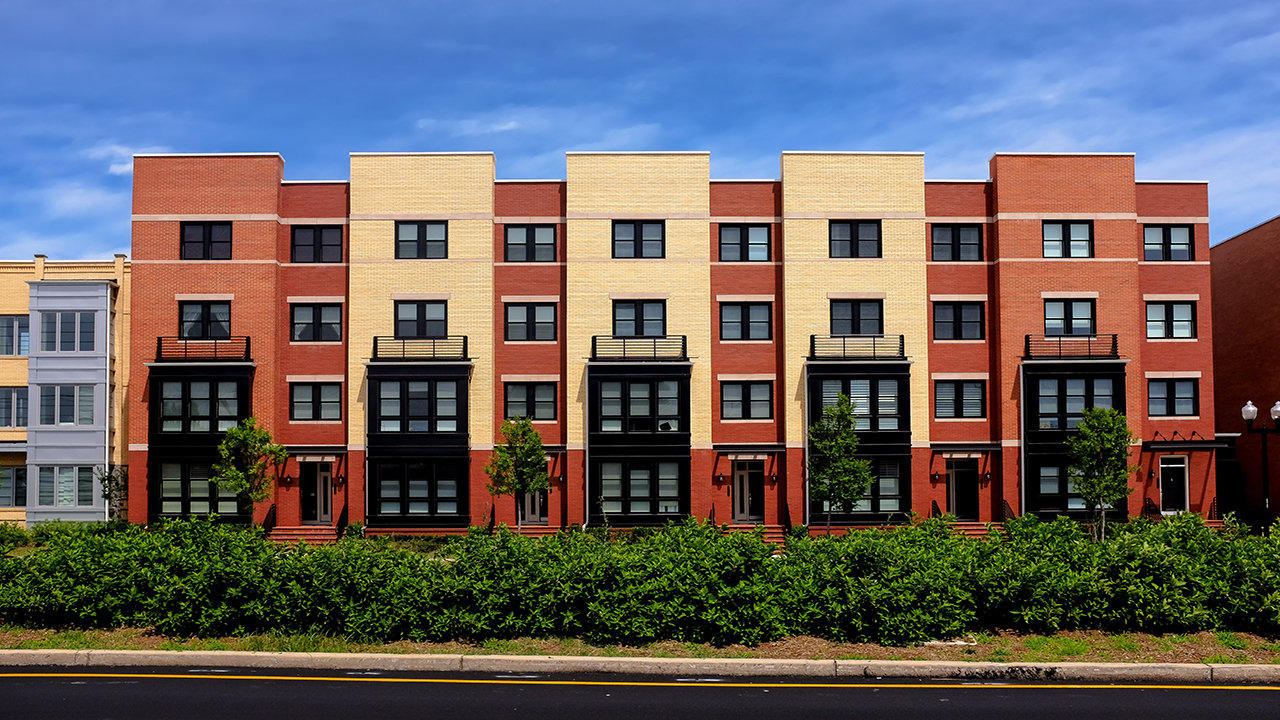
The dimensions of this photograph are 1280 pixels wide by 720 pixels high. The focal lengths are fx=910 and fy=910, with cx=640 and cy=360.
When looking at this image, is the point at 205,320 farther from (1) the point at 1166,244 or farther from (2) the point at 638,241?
(1) the point at 1166,244

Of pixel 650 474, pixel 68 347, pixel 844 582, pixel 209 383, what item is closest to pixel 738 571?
pixel 844 582

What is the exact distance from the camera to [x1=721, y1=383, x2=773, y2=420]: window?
3594 centimetres

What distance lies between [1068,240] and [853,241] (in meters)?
8.47

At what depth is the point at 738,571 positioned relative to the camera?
46.9ft

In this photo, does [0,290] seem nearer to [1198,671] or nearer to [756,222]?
[756,222]

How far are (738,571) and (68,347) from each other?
34930mm

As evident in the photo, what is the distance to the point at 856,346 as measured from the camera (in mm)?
35594

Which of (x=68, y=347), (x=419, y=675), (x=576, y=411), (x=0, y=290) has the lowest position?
(x=419, y=675)

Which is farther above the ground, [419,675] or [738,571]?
[738,571]

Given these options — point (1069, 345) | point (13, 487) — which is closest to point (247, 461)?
point (13, 487)

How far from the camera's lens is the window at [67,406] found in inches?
1486

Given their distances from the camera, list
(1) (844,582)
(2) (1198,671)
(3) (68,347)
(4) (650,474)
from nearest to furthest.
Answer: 1. (2) (1198,671)
2. (1) (844,582)
3. (4) (650,474)
4. (3) (68,347)

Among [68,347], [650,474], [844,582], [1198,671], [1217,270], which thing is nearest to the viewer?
[1198,671]

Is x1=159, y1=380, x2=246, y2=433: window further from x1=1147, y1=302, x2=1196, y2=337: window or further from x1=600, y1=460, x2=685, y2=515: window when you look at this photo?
x1=1147, y1=302, x2=1196, y2=337: window
